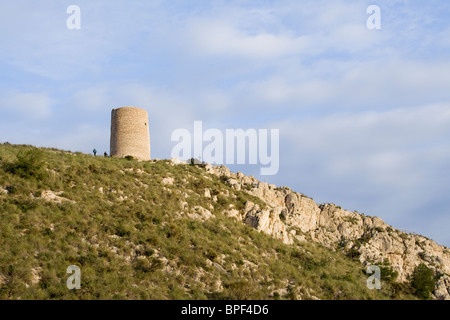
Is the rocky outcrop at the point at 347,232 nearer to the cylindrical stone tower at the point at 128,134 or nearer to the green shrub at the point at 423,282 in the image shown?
the green shrub at the point at 423,282

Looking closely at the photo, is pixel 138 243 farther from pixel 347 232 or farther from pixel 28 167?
pixel 347 232

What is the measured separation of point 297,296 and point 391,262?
20.1m

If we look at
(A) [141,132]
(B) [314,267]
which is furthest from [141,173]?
(B) [314,267]

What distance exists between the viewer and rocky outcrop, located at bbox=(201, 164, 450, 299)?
49125mm

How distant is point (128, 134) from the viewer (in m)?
50.0

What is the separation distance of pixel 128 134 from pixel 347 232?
24715mm

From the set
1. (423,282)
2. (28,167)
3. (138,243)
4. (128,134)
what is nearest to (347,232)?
(423,282)

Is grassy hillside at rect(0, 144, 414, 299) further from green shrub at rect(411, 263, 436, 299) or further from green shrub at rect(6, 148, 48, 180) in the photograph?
green shrub at rect(411, 263, 436, 299)

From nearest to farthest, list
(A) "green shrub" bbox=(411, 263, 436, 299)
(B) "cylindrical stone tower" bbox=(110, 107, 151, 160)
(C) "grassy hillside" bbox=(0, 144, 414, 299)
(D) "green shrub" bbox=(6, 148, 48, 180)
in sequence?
(C) "grassy hillside" bbox=(0, 144, 414, 299), (D) "green shrub" bbox=(6, 148, 48, 180), (A) "green shrub" bbox=(411, 263, 436, 299), (B) "cylindrical stone tower" bbox=(110, 107, 151, 160)

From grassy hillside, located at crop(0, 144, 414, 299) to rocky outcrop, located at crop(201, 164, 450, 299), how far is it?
307 centimetres

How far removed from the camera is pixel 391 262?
165ft

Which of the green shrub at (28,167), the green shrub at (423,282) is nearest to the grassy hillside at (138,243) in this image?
the green shrub at (28,167)

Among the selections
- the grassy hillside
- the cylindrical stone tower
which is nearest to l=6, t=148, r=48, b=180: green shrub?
the grassy hillside
